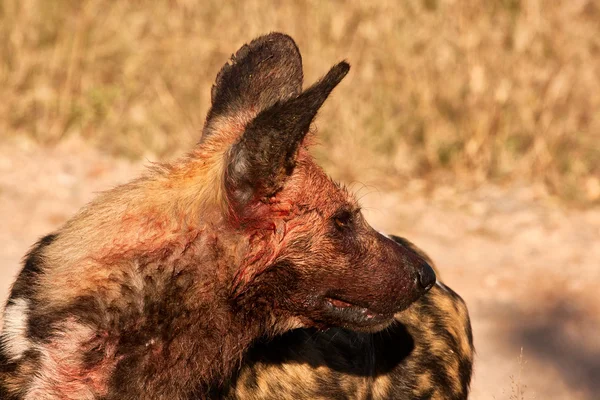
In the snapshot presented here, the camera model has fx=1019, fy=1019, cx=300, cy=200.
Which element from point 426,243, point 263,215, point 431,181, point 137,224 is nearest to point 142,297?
point 137,224

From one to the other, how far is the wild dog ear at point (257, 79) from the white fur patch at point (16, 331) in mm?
699

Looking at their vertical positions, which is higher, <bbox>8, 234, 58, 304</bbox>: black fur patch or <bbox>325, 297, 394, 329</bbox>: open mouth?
<bbox>325, 297, 394, 329</bbox>: open mouth

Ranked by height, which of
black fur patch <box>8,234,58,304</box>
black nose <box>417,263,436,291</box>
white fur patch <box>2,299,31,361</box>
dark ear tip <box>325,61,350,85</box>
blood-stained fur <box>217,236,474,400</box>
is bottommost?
white fur patch <box>2,299,31,361</box>

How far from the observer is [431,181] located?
19.0 feet

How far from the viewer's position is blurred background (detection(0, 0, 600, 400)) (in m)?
5.41

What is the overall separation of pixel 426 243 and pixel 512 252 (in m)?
0.44

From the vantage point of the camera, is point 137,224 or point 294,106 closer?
point 294,106

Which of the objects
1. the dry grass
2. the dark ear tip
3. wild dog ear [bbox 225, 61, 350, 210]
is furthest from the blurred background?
the dark ear tip

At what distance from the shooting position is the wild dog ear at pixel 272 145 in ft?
7.43

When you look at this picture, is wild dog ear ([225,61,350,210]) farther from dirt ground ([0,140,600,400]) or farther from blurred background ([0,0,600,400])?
blurred background ([0,0,600,400])

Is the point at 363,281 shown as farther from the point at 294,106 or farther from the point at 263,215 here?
the point at 294,106

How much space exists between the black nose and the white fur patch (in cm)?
103

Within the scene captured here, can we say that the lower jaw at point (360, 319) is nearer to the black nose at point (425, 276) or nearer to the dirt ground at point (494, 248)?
the black nose at point (425, 276)

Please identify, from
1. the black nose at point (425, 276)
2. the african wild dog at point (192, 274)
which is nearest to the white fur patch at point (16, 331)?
the african wild dog at point (192, 274)
